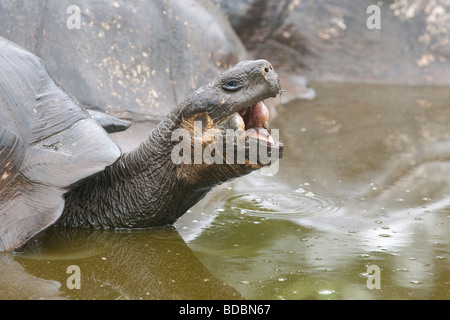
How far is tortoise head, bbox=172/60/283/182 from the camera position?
3.30 meters

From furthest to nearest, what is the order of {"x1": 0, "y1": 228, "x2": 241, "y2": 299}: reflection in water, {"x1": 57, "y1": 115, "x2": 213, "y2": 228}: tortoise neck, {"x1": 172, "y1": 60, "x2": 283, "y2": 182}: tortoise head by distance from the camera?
1. {"x1": 57, "y1": 115, "x2": 213, "y2": 228}: tortoise neck
2. {"x1": 172, "y1": 60, "x2": 283, "y2": 182}: tortoise head
3. {"x1": 0, "y1": 228, "x2": 241, "y2": 299}: reflection in water

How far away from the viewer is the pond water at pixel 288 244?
3027 mm

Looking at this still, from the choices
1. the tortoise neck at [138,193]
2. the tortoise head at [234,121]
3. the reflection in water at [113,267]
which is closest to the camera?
the reflection in water at [113,267]

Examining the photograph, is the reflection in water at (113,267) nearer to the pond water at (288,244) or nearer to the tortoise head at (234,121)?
the pond water at (288,244)

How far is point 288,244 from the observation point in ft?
11.8

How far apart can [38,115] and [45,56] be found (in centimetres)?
132

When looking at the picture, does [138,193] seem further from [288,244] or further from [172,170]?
[288,244]

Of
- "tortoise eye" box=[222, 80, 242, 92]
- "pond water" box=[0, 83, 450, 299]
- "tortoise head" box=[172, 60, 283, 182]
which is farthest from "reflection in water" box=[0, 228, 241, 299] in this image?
"tortoise eye" box=[222, 80, 242, 92]

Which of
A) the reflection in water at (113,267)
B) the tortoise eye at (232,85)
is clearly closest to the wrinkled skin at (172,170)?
the tortoise eye at (232,85)

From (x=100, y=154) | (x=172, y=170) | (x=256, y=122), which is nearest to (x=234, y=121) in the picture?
(x=256, y=122)

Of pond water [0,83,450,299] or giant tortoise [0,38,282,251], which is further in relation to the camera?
giant tortoise [0,38,282,251]

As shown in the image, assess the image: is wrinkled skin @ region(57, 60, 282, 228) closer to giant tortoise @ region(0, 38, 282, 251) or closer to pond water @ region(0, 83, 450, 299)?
giant tortoise @ region(0, 38, 282, 251)

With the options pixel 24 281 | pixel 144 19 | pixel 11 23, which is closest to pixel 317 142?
→ pixel 144 19
